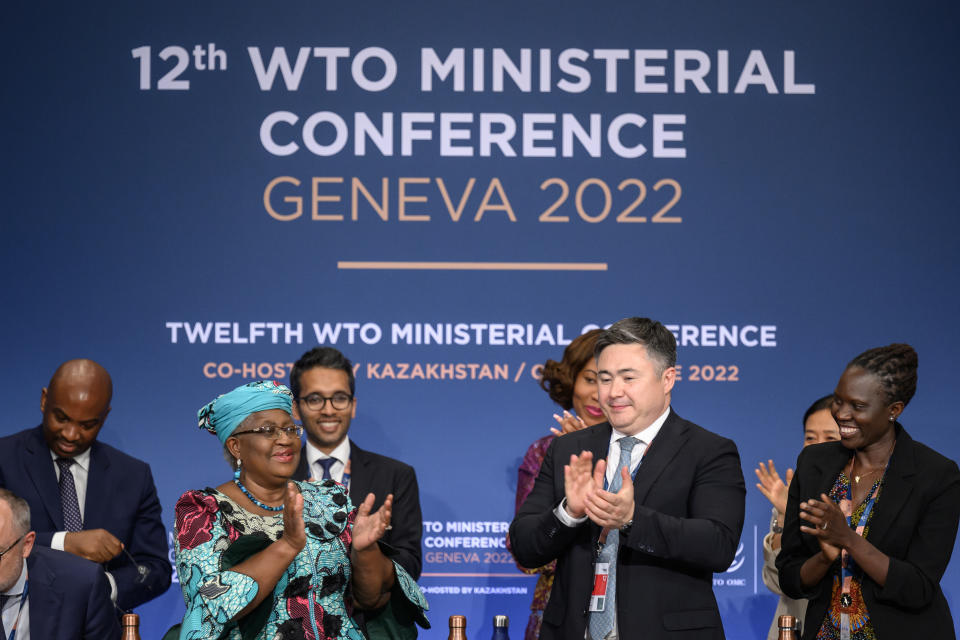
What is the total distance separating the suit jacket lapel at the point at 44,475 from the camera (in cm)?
379

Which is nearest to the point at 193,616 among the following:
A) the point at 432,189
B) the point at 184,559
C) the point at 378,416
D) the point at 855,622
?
the point at 184,559

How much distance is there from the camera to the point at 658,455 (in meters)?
2.75

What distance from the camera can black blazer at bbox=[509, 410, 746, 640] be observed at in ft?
8.48

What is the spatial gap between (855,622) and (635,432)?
2.74 feet

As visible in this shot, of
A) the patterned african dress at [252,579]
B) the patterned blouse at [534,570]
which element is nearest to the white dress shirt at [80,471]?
the patterned african dress at [252,579]

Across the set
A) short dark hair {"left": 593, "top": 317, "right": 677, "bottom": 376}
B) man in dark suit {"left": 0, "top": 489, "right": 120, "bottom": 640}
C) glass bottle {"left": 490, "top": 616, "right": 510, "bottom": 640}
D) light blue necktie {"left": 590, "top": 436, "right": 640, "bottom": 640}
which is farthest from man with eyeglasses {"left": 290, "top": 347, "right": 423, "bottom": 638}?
short dark hair {"left": 593, "top": 317, "right": 677, "bottom": 376}

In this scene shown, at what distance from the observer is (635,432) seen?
281cm

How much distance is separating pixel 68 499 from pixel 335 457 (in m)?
0.93

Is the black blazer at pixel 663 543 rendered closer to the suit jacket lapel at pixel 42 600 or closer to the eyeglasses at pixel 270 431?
the eyeglasses at pixel 270 431

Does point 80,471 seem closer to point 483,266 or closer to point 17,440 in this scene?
point 17,440

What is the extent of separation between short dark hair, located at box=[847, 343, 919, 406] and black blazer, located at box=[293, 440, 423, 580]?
150 cm

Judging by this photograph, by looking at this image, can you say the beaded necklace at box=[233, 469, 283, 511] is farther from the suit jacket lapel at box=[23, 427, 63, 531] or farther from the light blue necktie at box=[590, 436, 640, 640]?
the suit jacket lapel at box=[23, 427, 63, 531]

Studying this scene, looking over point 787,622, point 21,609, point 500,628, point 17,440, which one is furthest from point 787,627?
point 17,440

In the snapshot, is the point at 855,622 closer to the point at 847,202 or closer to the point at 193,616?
the point at 193,616
